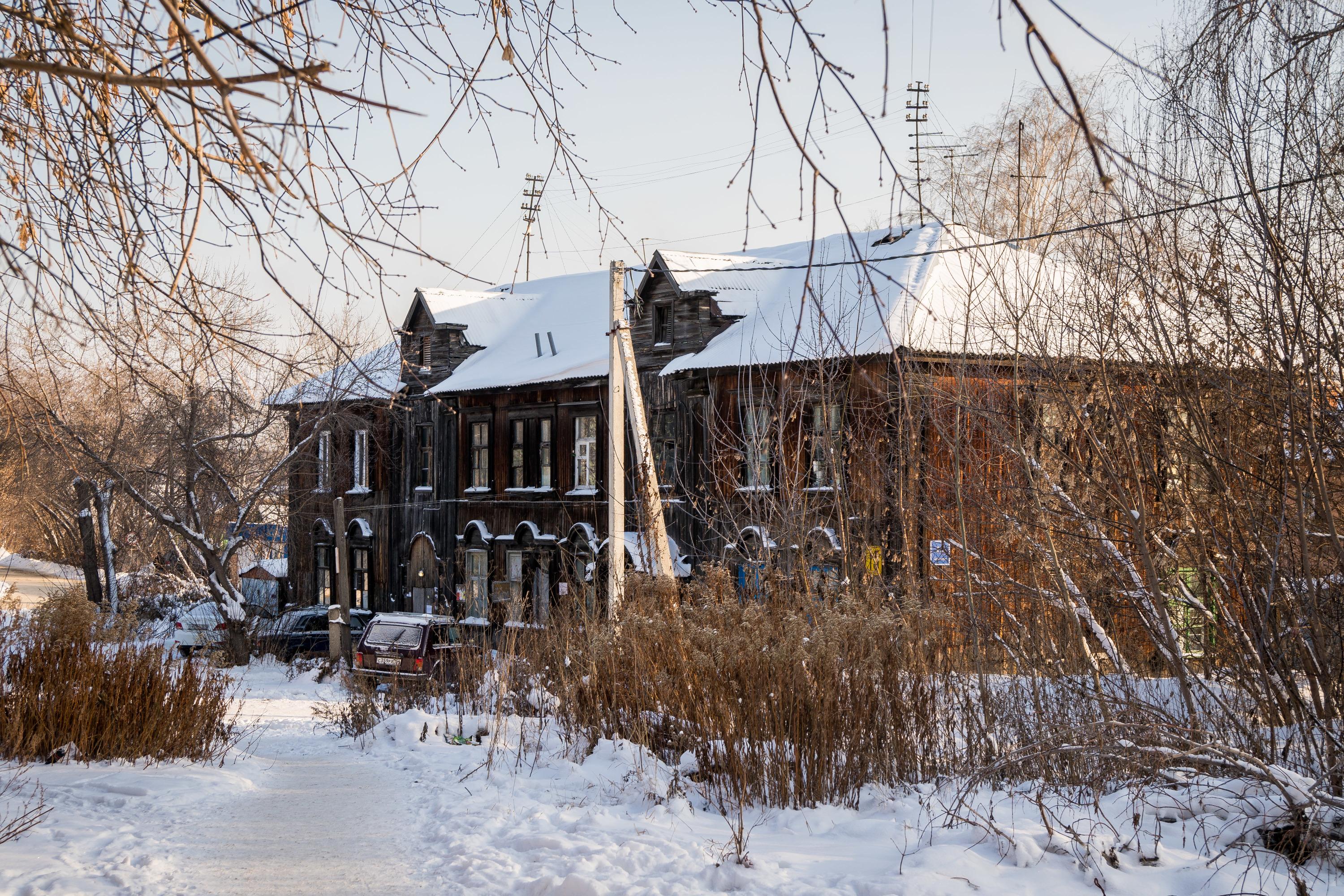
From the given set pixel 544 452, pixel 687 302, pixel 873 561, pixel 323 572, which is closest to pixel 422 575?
pixel 544 452

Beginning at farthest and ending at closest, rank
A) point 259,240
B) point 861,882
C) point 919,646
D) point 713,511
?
point 713,511
point 919,646
point 861,882
point 259,240

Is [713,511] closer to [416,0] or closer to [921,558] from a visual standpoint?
[921,558]

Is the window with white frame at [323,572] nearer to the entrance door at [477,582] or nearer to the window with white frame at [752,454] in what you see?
the entrance door at [477,582]

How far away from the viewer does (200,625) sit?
28.1 m

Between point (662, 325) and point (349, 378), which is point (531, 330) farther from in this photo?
point (662, 325)

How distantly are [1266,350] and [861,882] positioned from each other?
4169 millimetres

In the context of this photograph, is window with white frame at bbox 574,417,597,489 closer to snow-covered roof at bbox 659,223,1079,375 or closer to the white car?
snow-covered roof at bbox 659,223,1079,375

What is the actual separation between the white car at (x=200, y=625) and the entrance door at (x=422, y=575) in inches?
227

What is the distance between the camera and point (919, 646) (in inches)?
356

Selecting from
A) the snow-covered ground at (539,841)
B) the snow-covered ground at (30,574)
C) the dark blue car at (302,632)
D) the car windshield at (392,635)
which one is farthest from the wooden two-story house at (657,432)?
the snow-covered ground at (30,574)

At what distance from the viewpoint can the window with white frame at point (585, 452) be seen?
94.2 ft

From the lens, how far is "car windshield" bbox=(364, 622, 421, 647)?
2066 centimetres

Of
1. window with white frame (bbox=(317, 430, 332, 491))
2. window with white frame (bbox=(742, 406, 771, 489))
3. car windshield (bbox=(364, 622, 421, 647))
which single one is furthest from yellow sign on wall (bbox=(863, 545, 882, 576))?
window with white frame (bbox=(317, 430, 332, 491))

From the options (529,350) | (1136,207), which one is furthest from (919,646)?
(529,350)
